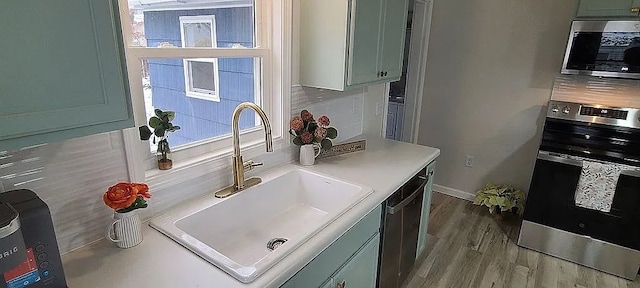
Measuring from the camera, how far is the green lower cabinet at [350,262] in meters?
1.18

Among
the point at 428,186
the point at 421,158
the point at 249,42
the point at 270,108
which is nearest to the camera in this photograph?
the point at 249,42

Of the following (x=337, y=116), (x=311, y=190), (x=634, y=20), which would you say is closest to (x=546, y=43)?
(x=634, y=20)

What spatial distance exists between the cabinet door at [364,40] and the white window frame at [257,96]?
0.32 metres

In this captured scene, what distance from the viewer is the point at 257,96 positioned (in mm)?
1788

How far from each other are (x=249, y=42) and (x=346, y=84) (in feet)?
1.74

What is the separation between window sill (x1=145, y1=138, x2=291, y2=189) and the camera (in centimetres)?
129

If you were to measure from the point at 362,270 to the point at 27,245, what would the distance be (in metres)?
1.22

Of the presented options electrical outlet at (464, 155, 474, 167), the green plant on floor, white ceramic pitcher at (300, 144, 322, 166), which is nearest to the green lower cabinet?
white ceramic pitcher at (300, 144, 322, 166)

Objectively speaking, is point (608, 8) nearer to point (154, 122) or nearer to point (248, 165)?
point (248, 165)

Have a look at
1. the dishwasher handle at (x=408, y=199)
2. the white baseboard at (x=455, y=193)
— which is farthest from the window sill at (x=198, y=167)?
the white baseboard at (x=455, y=193)

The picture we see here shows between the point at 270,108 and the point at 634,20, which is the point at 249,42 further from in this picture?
the point at 634,20

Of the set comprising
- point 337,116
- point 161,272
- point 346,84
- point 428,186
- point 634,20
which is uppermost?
point 634,20

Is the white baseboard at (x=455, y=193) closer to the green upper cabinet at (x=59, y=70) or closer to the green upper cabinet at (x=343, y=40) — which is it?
the green upper cabinet at (x=343, y=40)

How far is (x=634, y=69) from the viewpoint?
2324mm
